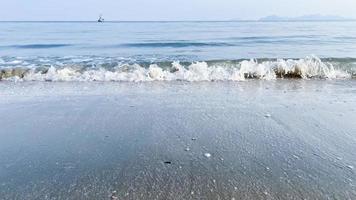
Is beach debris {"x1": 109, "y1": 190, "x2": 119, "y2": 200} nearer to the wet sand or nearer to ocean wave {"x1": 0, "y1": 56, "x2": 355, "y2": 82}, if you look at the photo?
the wet sand

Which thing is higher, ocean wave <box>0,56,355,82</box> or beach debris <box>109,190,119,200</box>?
ocean wave <box>0,56,355,82</box>

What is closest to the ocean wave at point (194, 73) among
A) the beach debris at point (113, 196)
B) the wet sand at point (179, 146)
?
the wet sand at point (179, 146)

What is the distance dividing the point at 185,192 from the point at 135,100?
4386mm

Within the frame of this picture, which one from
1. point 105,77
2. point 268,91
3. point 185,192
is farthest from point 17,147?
point 105,77

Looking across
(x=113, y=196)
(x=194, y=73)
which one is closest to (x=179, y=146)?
(x=113, y=196)

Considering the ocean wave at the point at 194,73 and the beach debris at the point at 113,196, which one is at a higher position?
the ocean wave at the point at 194,73

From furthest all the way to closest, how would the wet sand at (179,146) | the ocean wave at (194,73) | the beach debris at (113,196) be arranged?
the ocean wave at (194,73)
the wet sand at (179,146)
the beach debris at (113,196)

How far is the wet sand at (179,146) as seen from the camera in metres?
3.22

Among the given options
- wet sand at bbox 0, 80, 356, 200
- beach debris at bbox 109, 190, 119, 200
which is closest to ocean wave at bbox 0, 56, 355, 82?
wet sand at bbox 0, 80, 356, 200

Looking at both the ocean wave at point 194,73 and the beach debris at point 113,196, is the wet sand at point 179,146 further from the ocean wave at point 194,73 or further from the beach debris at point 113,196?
the ocean wave at point 194,73

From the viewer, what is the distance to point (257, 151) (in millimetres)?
4141

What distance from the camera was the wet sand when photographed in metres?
3.22

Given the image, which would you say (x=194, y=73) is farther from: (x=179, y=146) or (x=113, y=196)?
(x=113, y=196)

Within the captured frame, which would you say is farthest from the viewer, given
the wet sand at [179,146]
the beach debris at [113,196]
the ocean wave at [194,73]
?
the ocean wave at [194,73]
